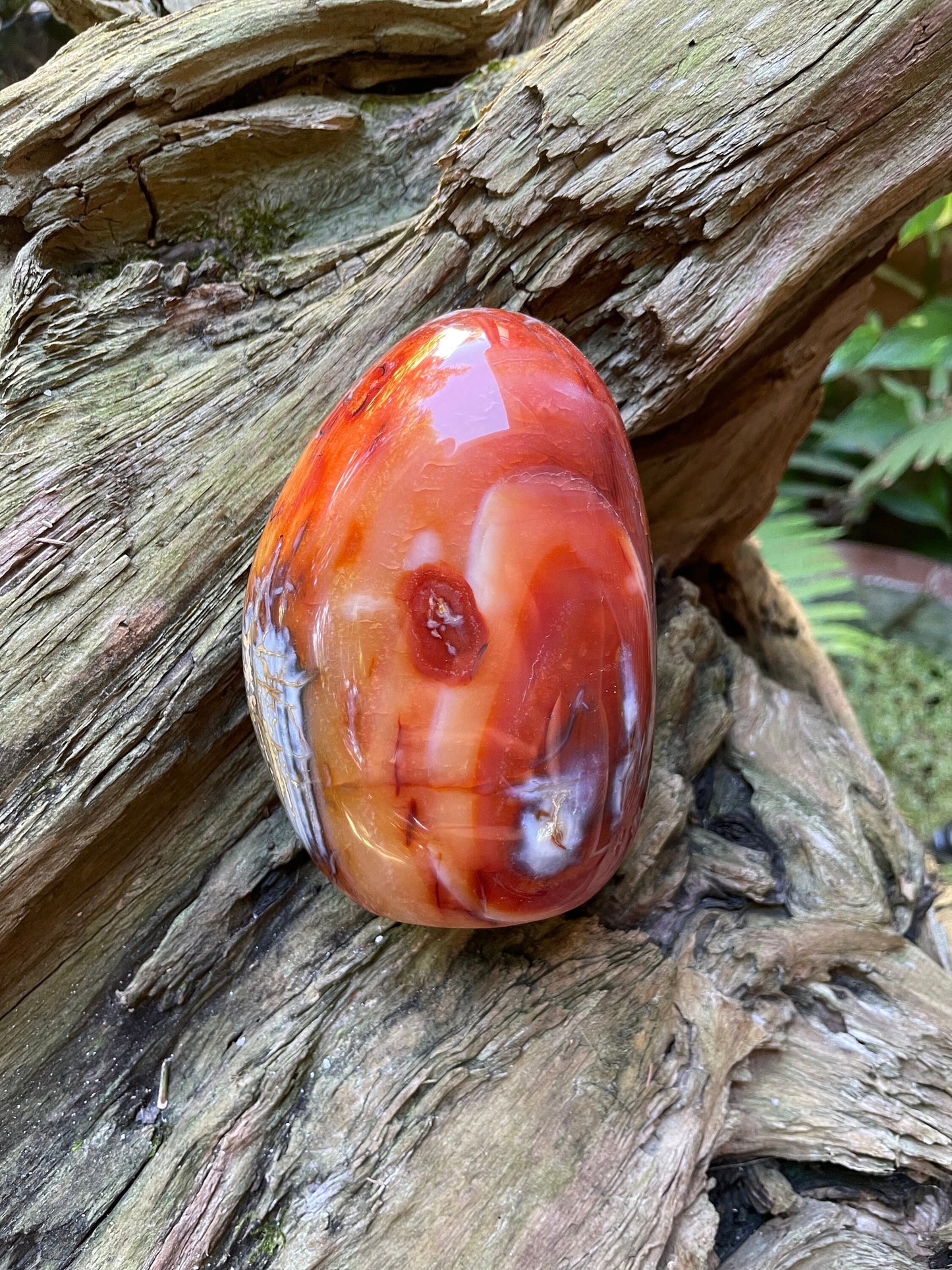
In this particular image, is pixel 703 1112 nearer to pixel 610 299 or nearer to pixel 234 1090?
pixel 234 1090

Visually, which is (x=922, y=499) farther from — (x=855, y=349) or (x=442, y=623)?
(x=442, y=623)

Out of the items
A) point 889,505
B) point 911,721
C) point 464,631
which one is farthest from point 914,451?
point 464,631

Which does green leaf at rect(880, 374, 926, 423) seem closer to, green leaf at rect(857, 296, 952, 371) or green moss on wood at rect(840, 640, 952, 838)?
green leaf at rect(857, 296, 952, 371)

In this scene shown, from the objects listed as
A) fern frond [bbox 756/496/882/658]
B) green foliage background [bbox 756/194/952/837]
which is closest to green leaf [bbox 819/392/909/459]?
green foliage background [bbox 756/194/952/837]

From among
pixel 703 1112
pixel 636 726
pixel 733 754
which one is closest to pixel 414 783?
pixel 636 726

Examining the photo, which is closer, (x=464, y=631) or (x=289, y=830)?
(x=464, y=631)
